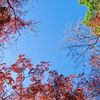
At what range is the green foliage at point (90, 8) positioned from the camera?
23.8m

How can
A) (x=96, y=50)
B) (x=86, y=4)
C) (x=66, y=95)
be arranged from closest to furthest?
(x=66, y=95)
(x=96, y=50)
(x=86, y=4)

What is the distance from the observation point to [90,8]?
24312 millimetres

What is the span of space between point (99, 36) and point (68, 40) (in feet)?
6.52

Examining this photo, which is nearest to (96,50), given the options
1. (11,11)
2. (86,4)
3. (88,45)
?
(88,45)

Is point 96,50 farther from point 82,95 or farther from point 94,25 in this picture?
point 82,95

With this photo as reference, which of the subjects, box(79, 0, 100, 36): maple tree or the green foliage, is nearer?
box(79, 0, 100, 36): maple tree

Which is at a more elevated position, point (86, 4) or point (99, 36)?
point (86, 4)

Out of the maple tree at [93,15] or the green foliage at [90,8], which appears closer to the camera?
the maple tree at [93,15]

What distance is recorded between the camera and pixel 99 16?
22953mm

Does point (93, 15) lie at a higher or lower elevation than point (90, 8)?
lower

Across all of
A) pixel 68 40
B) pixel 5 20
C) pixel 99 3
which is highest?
pixel 99 3

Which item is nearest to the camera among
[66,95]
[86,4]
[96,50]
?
[66,95]

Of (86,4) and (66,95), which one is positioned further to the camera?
(86,4)

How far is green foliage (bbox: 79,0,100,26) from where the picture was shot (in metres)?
23.8
